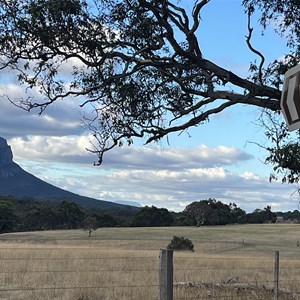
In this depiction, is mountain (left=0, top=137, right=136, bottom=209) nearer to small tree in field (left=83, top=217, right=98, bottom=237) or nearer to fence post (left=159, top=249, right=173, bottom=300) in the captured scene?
small tree in field (left=83, top=217, right=98, bottom=237)

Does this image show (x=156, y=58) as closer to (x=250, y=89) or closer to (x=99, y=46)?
(x=99, y=46)

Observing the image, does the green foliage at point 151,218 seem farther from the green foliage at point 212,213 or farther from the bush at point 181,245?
the bush at point 181,245

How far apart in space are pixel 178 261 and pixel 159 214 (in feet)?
221

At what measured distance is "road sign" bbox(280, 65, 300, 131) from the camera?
3369 millimetres

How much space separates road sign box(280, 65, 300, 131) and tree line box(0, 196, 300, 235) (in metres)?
61.8

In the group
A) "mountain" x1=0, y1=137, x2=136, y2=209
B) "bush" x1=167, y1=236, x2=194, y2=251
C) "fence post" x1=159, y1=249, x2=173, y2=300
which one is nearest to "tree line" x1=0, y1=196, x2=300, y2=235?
"bush" x1=167, y1=236, x2=194, y2=251

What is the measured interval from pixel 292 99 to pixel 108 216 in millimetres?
81325

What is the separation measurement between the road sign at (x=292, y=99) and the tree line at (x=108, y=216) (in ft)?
203

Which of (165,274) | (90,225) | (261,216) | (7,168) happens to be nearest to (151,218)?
(261,216)

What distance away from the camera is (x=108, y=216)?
83812 millimetres

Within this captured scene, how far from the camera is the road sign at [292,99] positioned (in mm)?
3369

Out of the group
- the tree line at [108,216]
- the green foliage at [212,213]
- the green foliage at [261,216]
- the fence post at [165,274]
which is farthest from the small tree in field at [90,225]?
the fence post at [165,274]

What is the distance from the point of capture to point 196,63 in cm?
911

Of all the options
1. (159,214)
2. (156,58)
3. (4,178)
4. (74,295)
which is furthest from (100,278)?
(4,178)
